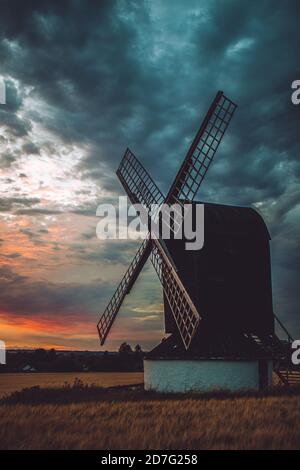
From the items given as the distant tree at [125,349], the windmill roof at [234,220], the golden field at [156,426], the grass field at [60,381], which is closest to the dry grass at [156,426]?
the golden field at [156,426]

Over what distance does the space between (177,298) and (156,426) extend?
12.9 meters

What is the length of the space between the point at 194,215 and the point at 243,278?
428 cm

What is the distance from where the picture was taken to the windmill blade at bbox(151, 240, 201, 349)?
22922mm

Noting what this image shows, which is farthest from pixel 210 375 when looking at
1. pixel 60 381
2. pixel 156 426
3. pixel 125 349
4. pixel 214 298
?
pixel 125 349

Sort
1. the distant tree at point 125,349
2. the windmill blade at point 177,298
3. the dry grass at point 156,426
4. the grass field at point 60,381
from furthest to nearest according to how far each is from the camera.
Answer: the distant tree at point 125,349 < the grass field at point 60,381 < the windmill blade at point 177,298 < the dry grass at point 156,426

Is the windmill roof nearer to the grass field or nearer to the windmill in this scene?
the windmill

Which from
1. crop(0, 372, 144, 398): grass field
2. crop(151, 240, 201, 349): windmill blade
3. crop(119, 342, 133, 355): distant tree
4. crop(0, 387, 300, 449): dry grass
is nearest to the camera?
crop(0, 387, 300, 449): dry grass

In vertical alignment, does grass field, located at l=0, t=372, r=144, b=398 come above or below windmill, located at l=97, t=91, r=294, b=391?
below

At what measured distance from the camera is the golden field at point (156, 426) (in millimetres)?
10133

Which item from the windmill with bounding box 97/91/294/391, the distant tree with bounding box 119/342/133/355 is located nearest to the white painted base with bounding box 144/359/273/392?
the windmill with bounding box 97/91/294/391

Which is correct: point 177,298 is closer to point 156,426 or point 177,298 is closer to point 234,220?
point 234,220

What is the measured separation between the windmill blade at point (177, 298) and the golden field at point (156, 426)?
5.91 meters

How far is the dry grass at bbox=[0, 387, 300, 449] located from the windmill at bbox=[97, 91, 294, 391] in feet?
20.3

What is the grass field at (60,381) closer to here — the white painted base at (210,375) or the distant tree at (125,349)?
the white painted base at (210,375)
